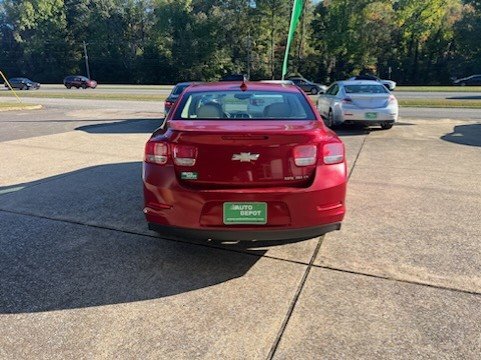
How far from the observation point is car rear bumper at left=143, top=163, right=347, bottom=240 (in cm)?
311

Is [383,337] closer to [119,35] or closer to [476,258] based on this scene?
[476,258]

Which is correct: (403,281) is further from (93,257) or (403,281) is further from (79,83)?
(79,83)

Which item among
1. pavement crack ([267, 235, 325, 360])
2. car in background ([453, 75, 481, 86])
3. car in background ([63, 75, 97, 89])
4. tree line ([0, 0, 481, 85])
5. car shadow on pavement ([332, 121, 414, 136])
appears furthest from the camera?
tree line ([0, 0, 481, 85])

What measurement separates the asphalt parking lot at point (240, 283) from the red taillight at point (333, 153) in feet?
3.01

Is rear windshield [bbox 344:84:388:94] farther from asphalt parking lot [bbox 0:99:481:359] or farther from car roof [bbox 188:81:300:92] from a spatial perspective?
car roof [bbox 188:81:300:92]

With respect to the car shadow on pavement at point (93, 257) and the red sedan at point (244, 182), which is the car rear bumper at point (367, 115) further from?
the red sedan at point (244, 182)

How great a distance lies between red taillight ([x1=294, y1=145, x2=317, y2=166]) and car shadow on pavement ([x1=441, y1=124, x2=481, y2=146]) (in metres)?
7.67

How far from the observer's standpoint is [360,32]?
50.5m

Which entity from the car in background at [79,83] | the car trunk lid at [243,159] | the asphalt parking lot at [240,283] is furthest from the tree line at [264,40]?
the car trunk lid at [243,159]

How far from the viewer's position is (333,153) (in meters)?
3.34

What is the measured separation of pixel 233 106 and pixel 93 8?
2839 inches

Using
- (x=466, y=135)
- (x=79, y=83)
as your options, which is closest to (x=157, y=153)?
(x=466, y=135)

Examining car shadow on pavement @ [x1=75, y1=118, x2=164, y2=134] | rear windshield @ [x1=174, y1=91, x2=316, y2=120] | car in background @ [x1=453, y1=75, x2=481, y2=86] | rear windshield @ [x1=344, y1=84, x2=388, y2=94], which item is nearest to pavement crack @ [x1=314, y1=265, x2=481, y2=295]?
rear windshield @ [x1=174, y1=91, x2=316, y2=120]

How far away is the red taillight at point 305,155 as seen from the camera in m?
3.18
